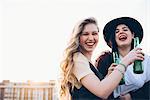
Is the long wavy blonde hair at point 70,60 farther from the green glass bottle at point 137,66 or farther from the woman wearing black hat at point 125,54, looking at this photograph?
the green glass bottle at point 137,66

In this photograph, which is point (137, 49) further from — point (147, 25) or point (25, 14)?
point (25, 14)

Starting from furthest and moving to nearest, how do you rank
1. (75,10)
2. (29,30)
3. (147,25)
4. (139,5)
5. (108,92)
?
(29,30) < (75,10) < (139,5) < (147,25) < (108,92)

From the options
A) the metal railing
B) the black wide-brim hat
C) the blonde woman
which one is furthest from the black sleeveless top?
the metal railing

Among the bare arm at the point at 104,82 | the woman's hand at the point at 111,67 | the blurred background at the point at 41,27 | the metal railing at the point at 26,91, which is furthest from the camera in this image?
the metal railing at the point at 26,91

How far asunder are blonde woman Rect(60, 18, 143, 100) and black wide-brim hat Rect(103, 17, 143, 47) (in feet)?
0.25

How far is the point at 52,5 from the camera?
6.31 feet

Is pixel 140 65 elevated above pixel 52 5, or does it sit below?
below

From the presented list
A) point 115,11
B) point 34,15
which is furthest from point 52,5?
point 115,11

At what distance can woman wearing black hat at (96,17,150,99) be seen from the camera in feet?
4.06

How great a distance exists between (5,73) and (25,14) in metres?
0.51

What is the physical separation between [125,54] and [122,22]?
0.55 feet

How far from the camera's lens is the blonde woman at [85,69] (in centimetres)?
111

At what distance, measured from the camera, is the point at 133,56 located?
117 cm

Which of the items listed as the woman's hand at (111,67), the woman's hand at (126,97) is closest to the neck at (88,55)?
the woman's hand at (111,67)
